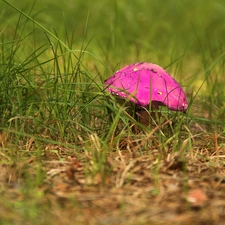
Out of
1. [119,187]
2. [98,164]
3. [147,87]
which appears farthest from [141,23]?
[119,187]

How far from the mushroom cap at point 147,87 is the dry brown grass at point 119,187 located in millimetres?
351

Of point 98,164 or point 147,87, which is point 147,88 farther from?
point 98,164

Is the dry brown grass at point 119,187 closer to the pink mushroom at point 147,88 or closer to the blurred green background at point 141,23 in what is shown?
the pink mushroom at point 147,88

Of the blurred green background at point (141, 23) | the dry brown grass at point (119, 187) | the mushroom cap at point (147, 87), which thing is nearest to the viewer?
the dry brown grass at point (119, 187)

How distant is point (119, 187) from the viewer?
2516 mm

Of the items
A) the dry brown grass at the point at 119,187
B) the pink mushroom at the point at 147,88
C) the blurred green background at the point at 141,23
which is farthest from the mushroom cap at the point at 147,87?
the blurred green background at the point at 141,23

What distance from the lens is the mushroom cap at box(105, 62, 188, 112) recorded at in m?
3.22

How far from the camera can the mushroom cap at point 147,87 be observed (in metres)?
3.22

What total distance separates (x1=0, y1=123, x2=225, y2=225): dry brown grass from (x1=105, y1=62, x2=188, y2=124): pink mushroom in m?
0.35

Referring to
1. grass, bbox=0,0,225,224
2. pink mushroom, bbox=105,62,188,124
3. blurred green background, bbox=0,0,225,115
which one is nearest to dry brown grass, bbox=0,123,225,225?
grass, bbox=0,0,225,224

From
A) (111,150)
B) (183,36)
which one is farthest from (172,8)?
(111,150)

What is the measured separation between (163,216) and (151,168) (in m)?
0.45

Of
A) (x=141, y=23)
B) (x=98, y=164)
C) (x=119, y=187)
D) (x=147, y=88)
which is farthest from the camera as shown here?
(x=141, y=23)

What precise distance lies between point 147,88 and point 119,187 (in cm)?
90
